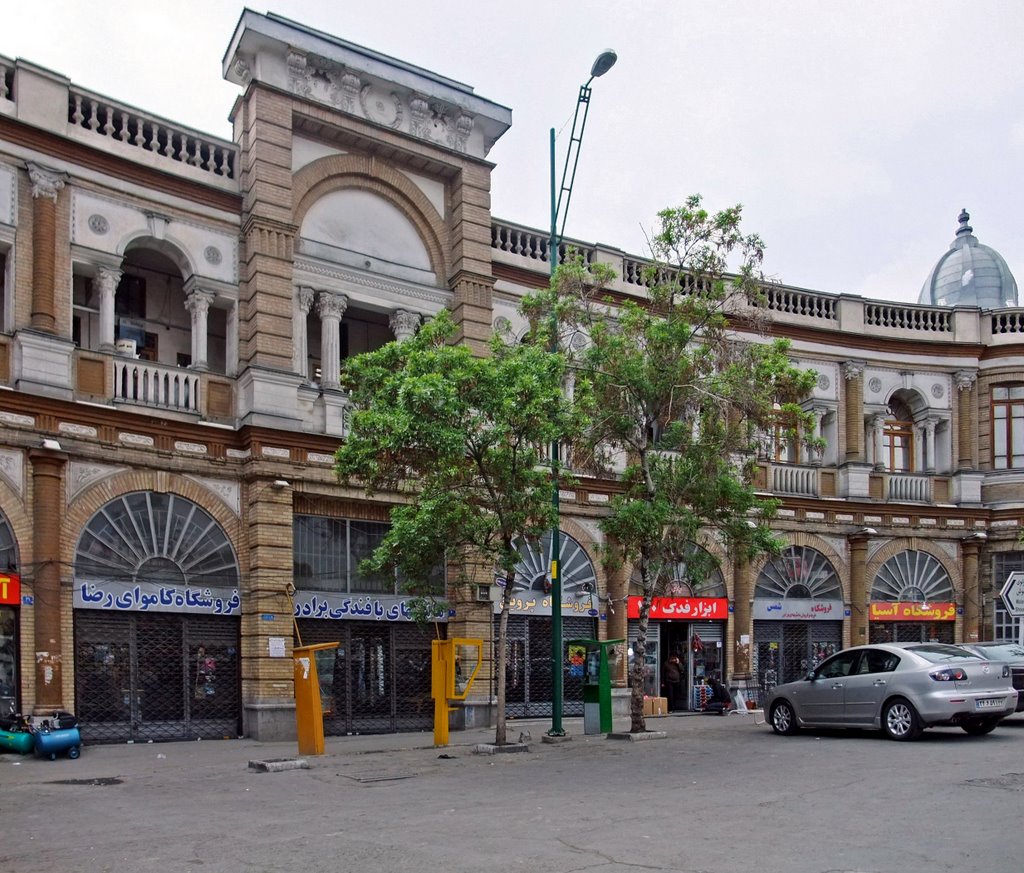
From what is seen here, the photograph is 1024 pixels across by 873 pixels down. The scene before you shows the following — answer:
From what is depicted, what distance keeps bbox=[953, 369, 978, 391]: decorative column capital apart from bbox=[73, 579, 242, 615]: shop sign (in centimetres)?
2044

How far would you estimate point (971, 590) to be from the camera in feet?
99.4

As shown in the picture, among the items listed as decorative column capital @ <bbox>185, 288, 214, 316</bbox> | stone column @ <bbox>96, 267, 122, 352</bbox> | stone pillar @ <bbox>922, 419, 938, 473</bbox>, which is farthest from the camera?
stone pillar @ <bbox>922, 419, 938, 473</bbox>

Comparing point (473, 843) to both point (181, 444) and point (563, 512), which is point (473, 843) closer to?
point (181, 444)

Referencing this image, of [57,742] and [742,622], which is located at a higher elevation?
[742,622]

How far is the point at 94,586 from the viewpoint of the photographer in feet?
60.8

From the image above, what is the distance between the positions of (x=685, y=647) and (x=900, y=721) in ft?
36.2

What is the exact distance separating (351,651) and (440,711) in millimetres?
3719

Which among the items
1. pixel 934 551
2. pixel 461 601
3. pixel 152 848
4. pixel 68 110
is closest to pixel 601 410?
pixel 461 601

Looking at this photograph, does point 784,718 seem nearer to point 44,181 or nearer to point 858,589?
point 858,589

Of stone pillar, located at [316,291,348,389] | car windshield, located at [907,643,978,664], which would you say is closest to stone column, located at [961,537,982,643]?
car windshield, located at [907,643,978,664]

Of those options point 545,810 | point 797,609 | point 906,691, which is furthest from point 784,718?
point 797,609

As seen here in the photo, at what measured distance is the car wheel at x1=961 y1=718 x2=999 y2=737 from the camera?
54.1ft

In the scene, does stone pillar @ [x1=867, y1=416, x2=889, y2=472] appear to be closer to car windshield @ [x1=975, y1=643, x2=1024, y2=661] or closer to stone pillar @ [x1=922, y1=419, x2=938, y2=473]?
stone pillar @ [x1=922, y1=419, x2=938, y2=473]

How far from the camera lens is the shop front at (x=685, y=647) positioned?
2661cm
